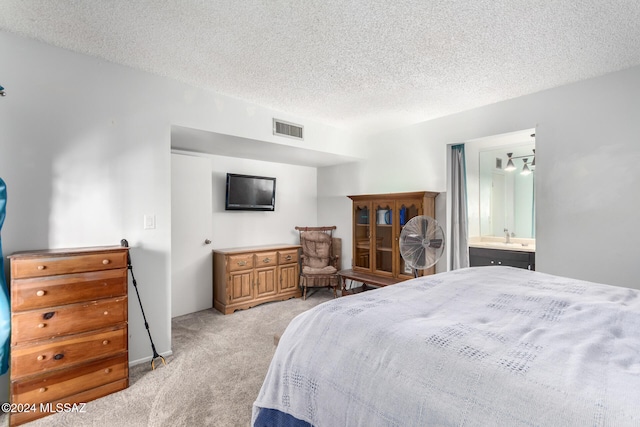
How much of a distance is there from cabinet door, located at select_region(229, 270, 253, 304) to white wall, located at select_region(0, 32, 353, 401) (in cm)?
115

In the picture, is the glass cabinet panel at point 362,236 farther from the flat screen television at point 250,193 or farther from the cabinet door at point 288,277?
the flat screen television at point 250,193

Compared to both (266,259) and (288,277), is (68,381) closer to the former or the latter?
(266,259)

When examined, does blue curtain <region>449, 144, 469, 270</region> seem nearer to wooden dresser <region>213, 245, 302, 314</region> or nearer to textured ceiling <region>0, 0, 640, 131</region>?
textured ceiling <region>0, 0, 640, 131</region>

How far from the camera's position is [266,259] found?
13.9ft

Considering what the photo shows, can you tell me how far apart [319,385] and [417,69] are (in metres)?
2.45

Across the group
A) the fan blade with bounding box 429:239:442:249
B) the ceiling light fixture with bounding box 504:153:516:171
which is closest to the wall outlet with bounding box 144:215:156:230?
the fan blade with bounding box 429:239:442:249

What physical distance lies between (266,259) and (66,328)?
95.6 inches

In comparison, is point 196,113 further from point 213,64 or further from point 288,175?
point 288,175

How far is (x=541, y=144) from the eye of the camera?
2.99m

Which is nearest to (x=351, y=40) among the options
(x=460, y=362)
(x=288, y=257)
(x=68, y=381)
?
(x=460, y=362)

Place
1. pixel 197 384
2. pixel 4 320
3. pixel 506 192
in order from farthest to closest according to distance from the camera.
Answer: pixel 506 192
pixel 197 384
pixel 4 320

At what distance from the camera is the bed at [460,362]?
772 mm

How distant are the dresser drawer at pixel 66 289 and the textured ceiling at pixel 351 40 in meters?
1.65

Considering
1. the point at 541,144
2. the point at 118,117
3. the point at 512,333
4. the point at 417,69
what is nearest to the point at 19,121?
the point at 118,117
